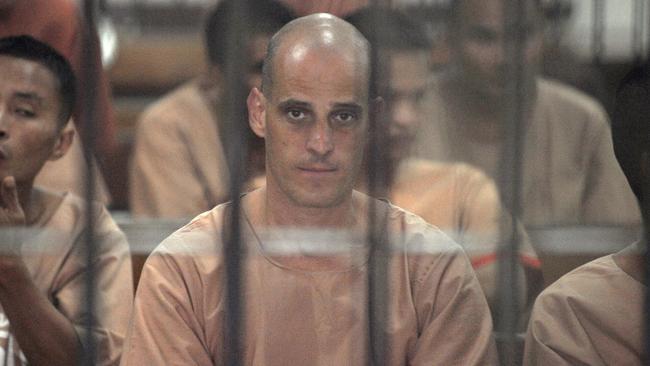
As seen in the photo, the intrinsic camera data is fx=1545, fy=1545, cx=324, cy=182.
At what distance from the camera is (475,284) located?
2.46m

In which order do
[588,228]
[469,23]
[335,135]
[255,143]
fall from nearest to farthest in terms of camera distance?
1. [335,135]
2. [255,143]
3. [588,228]
4. [469,23]

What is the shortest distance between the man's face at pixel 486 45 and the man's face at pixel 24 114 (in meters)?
1.03

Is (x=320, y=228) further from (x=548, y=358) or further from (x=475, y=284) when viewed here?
(x=548, y=358)

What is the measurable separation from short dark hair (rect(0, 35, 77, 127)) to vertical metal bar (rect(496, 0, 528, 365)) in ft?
2.57

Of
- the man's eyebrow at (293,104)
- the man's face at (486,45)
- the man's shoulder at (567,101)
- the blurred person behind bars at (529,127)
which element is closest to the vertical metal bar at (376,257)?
the man's eyebrow at (293,104)

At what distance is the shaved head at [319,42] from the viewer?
94.8 inches

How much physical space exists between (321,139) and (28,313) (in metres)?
0.58

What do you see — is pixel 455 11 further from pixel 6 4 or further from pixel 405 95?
pixel 6 4

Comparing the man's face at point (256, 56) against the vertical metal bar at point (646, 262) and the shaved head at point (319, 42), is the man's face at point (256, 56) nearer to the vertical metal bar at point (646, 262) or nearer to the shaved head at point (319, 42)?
the shaved head at point (319, 42)

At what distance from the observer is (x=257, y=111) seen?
247 centimetres

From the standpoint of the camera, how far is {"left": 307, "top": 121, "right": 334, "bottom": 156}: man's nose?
2.40 metres

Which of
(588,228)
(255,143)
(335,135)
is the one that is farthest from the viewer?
(588,228)

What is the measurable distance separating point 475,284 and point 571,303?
174mm

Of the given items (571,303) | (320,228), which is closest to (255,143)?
(320,228)
